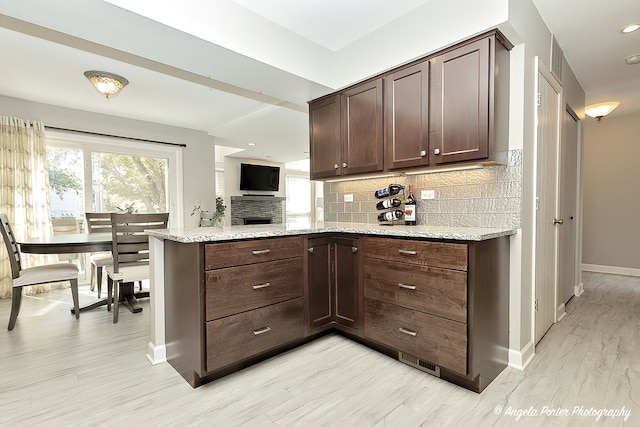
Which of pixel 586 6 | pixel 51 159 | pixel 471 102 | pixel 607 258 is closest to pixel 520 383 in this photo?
pixel 471 102

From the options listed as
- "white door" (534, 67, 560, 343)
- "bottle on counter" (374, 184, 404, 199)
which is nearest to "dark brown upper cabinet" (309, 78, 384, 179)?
"bottle on counter" (374, 184, 404, 199)

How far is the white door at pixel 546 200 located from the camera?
2.28 m

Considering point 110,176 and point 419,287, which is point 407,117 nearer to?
point 419,287

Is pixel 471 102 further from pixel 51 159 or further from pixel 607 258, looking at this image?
pixel 51 159

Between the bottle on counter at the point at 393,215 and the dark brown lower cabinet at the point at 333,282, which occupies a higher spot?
the bottle on counter at the point at 393,215

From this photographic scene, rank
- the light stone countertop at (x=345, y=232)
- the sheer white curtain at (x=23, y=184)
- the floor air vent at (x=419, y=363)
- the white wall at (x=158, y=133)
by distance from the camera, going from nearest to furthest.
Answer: the light stone countertop at (x=345, y=232)
the floor air vent at (x=419, y=363)
the sheer white curtain at (x=23, y=184)
the white wall at (x=158, y=133)

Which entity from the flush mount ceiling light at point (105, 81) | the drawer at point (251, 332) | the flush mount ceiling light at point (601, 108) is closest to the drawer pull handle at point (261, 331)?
the drawer at point (251, 332)

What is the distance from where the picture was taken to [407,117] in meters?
2.34

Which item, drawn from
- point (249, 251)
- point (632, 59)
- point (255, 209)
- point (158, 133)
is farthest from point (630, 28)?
point (255, 209)

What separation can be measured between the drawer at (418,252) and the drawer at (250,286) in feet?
1.81

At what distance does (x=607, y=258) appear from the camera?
484 centimetres

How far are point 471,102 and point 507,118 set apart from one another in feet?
0.96

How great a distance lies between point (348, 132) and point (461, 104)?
3.33 ft

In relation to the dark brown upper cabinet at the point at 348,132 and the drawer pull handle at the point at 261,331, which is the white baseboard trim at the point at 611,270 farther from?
the drawer pull handle at the point at 261,331
